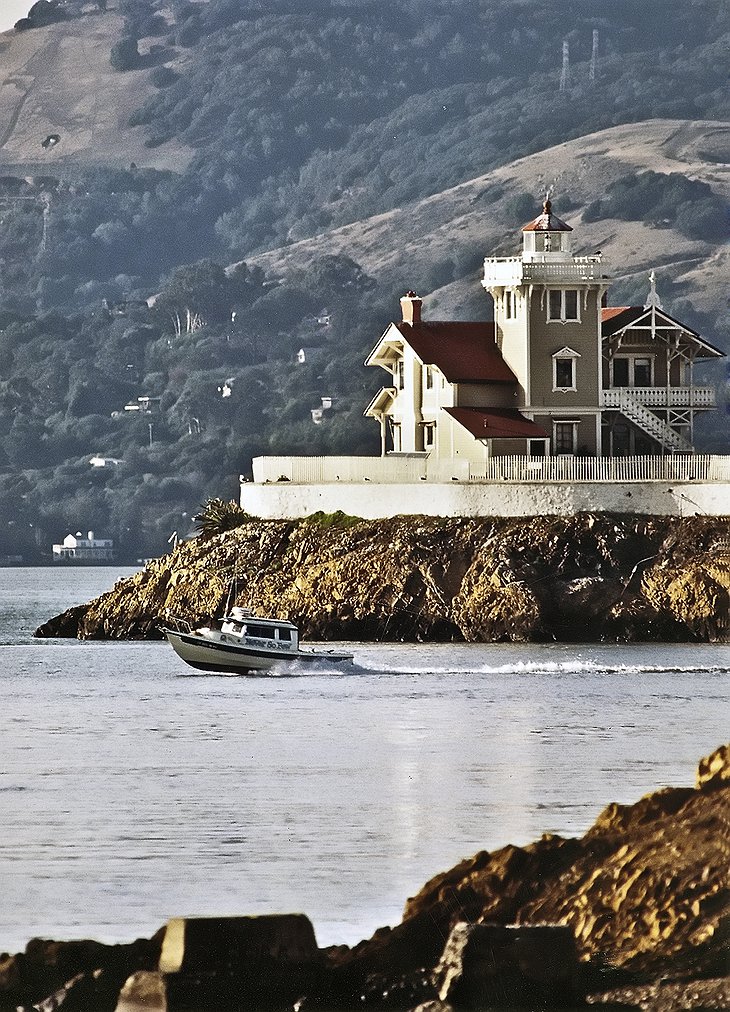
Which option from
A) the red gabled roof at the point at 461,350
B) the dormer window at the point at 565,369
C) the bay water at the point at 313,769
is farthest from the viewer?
the red gabled roof at the point at 461,350

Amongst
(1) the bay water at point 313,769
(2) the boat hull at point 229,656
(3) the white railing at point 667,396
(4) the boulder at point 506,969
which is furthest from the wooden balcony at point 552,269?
(4) the boulder at point 506,969

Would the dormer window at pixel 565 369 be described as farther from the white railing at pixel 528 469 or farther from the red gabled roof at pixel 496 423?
the white railing at pixel 528 469

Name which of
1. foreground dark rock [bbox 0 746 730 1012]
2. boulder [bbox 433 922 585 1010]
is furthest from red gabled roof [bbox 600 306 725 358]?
boulder [bbox 433 922 585 1010]

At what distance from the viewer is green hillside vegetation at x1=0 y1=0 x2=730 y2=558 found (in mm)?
132625

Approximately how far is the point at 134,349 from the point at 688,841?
176 metres

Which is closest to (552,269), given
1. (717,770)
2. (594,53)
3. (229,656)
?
(229,656)

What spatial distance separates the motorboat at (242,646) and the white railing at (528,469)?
1164 cm

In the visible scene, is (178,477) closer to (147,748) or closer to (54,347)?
(54,347)

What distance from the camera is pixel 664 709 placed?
42188 millimetres

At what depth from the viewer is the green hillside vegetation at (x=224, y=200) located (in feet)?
435

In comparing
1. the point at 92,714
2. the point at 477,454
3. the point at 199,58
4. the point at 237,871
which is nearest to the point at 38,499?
the point at 199,58

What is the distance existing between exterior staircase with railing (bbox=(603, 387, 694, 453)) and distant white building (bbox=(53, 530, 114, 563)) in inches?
3753

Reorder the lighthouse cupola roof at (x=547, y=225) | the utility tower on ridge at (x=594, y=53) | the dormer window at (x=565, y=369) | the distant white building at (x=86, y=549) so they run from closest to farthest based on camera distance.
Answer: the dormer window at (x=565, y=369)
the lighthouse cupola roof at (x=547, y=225)
the utility tower on ridge at (x=594, y=53)
the distant white building at (x=86, y=549)

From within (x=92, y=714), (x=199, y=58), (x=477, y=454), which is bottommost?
(x=92, y=714)
